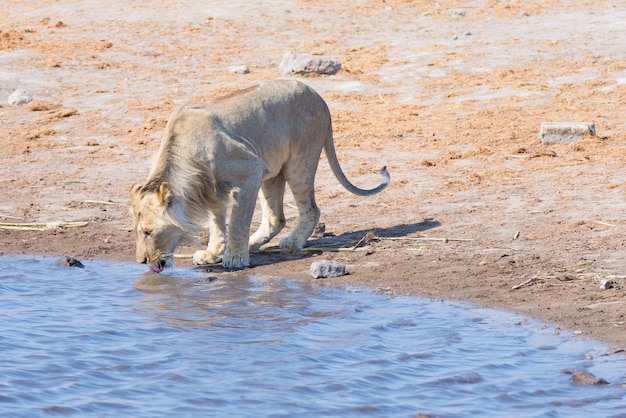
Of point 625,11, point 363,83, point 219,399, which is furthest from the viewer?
point 625,11

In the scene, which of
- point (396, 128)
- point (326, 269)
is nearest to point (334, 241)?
point (326, 269)

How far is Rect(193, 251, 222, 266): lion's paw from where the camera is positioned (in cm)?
841

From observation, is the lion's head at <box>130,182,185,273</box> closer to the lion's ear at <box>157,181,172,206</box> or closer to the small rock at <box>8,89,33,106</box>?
the lion's ear at <box>157,181,172,206</box>

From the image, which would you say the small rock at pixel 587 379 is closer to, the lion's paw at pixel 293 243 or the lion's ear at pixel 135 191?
the lion's ear at pixel 135 191

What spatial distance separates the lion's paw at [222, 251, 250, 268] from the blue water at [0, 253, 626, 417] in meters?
0.26

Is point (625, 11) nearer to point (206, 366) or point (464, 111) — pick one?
point (464, 111)

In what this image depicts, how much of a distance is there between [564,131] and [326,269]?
3.97m

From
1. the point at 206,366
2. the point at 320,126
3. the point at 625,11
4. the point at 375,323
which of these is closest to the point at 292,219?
the point at 320,126

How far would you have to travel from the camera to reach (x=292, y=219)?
9.62 meters

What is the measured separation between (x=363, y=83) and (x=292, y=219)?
4.65 meters

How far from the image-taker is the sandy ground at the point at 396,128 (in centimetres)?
802

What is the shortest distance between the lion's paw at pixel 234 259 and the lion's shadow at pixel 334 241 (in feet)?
0.56

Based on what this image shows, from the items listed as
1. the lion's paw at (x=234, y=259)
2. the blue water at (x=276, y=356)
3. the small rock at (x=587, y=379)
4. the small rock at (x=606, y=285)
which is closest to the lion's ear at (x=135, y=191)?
the blue water at (x=276, y=356)

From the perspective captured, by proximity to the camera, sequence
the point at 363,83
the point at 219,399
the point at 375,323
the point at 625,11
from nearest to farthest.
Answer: the point at 219,399 < the point at 375,323 < the point at 363,83 < the point at 625,11
